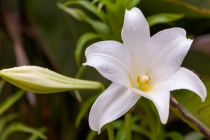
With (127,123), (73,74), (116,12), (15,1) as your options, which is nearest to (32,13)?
(15,1)

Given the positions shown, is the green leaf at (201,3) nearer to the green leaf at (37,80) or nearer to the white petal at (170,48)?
the white petal at (170,48)

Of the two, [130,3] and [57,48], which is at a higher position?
[130,3]

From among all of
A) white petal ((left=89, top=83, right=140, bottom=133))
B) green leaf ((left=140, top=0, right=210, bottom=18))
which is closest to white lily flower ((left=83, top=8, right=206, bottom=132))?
white petal ((left=89, top=83, right=140, bottom=133))

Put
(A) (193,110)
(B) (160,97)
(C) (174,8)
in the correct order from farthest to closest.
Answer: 1. (C) (174,8)
2. (A) (193,110)
3. (B) (160,97)

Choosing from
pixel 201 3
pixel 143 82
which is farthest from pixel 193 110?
pixel 201 3

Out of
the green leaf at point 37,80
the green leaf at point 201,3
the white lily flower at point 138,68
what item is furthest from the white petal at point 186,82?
the green leaf at point 201,3

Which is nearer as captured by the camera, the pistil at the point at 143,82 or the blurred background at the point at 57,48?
the pistil at the point at 143,82

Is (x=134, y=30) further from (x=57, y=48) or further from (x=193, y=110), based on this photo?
(x=57, y=48)
